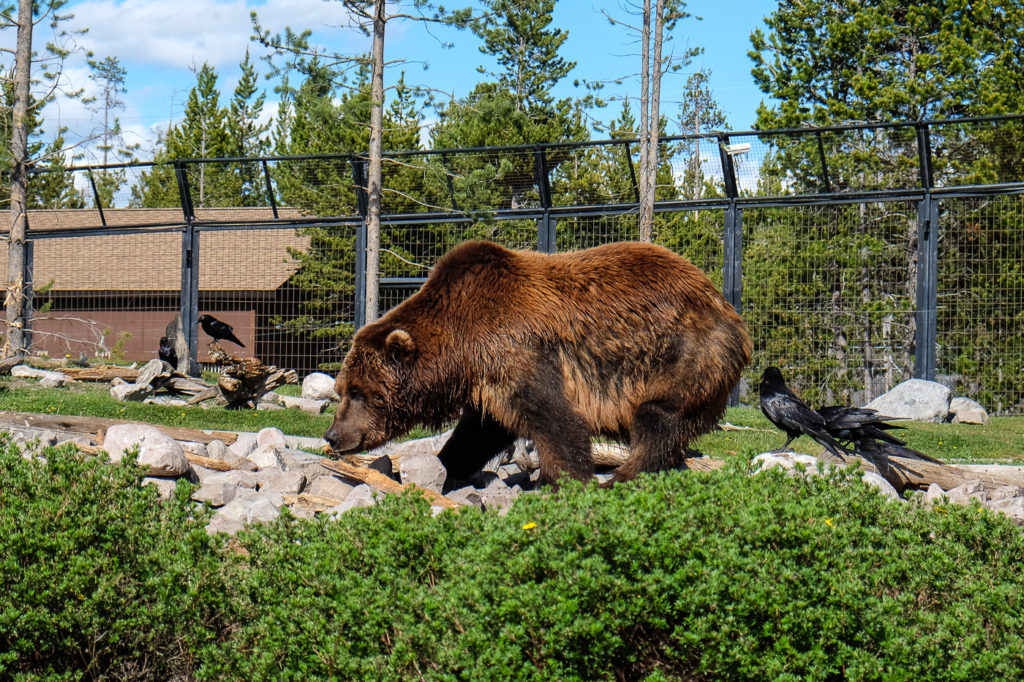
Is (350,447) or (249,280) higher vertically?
(249,280)

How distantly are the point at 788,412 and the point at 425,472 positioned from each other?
3622 millimetres

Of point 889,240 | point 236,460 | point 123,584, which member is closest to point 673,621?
point 123,584

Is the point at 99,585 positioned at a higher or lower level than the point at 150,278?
lower

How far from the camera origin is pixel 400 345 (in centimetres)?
614

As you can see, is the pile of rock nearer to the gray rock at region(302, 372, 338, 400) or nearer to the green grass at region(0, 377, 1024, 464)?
the green grass at region(0, 377, 1024, 464)

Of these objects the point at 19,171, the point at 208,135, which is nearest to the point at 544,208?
the point at 19,171

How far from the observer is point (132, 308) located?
2184 cm

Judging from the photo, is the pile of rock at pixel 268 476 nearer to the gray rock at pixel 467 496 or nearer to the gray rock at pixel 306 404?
the gray rock at pixel 467 496

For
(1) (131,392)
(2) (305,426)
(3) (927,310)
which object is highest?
(3) (927,310)

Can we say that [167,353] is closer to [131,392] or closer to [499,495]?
[131,392]

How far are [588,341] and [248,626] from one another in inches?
121

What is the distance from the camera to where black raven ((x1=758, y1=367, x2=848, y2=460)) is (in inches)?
322

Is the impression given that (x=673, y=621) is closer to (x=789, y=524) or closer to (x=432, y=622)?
(x=789, y=524)

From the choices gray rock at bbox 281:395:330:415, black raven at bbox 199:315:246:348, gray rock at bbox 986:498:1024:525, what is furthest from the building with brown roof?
gray rock at bbox 986:498:1024:525
